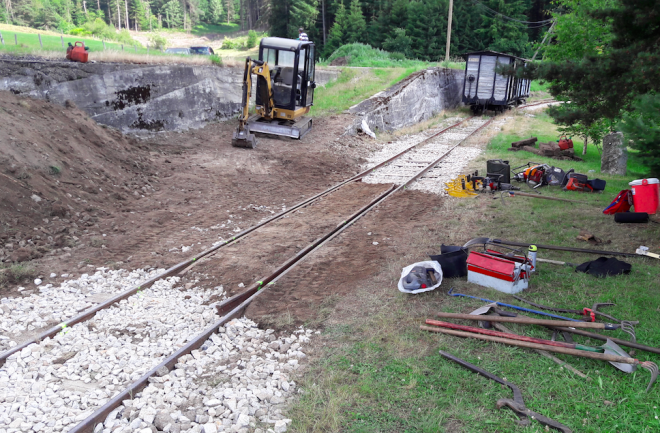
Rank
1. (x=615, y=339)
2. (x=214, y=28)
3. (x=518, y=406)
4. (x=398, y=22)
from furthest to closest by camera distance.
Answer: (x=214, y=28) → (x=398, y=22) → (x=615, y=339) → (x=518, y=406)

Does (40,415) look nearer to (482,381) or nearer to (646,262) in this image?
(482,381)

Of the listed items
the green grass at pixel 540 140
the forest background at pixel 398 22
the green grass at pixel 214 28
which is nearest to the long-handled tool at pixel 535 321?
the green grass at pixel 540 140

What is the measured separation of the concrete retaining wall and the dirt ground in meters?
6.75

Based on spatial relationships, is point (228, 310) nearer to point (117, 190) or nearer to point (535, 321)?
point (535, 321)

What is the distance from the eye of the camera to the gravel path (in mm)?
13250

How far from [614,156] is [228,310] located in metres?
13.1

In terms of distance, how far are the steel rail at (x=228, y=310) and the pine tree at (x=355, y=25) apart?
4879cm

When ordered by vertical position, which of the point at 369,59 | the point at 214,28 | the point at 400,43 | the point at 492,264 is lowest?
the point at 492,264

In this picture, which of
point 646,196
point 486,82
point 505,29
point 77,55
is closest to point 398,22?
point 505,29

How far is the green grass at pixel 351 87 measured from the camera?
23203 millimetres

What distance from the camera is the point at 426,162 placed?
15.6 metres

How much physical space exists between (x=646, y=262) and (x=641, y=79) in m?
2.87

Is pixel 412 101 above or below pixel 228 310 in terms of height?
above

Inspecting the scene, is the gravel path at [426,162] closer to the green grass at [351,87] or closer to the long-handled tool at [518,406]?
the green grass at [351,87]
